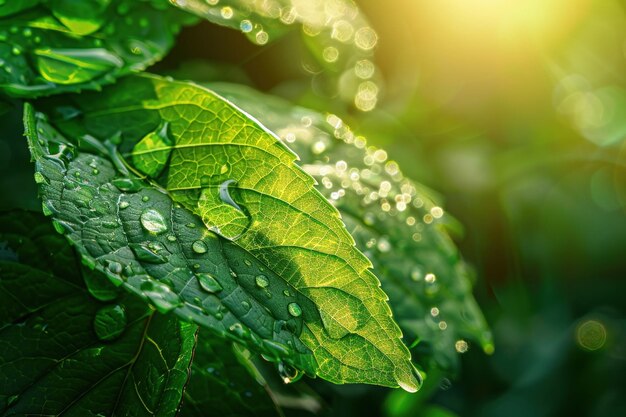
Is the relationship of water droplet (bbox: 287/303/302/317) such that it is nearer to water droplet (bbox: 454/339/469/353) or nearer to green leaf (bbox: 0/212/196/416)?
green leaf (bbox: 0/212/196/416)

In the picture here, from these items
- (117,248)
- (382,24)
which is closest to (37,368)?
(117,248)

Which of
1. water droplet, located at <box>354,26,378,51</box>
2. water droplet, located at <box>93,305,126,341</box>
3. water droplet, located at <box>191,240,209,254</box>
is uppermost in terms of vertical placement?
water droplet, located at <box>354,26,378,51</box>

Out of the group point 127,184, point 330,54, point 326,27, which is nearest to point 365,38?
point 330,54

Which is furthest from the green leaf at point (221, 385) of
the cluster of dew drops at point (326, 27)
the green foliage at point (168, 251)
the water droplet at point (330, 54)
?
the water droplet at point (330, 54)

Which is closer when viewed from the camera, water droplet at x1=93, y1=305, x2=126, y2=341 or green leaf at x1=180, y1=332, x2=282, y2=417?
water droplet at x1=93, y1=305, x2=126, y2=341

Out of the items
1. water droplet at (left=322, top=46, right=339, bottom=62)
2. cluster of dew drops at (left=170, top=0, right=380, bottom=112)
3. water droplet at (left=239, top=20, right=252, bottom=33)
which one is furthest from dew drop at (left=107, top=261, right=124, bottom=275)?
water droplet at (left=322, top=46, right=339, bottom=62)

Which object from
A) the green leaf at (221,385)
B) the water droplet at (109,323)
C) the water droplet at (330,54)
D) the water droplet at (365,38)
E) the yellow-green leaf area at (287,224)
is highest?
the water droplet at (365,38)

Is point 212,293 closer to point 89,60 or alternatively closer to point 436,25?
point 89,60

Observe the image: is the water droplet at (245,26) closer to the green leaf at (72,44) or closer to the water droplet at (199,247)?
the green leaf at (72,44)
